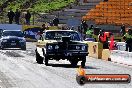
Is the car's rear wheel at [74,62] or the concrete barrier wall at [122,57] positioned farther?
the concrete barrier wall at [122,57]

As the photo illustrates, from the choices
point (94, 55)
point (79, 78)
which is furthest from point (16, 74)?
point (94, 55)

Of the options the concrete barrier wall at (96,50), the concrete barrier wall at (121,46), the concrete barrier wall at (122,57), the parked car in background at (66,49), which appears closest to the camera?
the parked car in background at (66,49)

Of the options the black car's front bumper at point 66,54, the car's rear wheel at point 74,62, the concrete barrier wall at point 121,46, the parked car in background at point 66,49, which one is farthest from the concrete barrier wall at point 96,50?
the black car's front bumper at point 66,54

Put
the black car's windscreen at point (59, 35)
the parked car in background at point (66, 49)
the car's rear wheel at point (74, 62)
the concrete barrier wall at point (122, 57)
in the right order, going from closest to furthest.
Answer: the parked car in background at point (66, 49) < the black car's windscreen at point (59, 35) < the car's rear wheel at point (74, 62) < the concrete barrier wall at point (122, 57)

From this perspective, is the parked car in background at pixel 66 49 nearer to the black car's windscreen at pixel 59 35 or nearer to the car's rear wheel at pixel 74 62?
the black car's windscreen at pixel 59 35

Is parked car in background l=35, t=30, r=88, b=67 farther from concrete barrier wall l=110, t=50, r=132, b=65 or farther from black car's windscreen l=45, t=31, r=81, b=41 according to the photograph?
concrete barrier wall l=110, t=50, r=132, b=65

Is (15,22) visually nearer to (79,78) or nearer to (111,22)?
(111,22)

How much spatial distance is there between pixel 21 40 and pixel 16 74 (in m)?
18.9

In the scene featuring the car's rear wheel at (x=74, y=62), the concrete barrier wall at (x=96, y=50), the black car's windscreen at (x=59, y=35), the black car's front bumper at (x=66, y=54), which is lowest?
the concrete barrier wall at (x=96, y=50)

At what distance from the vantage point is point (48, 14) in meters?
55.2

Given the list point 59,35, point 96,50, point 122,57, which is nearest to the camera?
point 59,35

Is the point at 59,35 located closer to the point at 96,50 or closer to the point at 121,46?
the point at 96,50

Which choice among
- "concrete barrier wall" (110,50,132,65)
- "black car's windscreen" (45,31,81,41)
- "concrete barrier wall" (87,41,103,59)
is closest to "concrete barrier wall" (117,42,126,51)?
"concrete barrier wall" (87,41,103,59)

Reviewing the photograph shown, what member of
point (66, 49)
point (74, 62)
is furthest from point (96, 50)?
point (66, 49)
